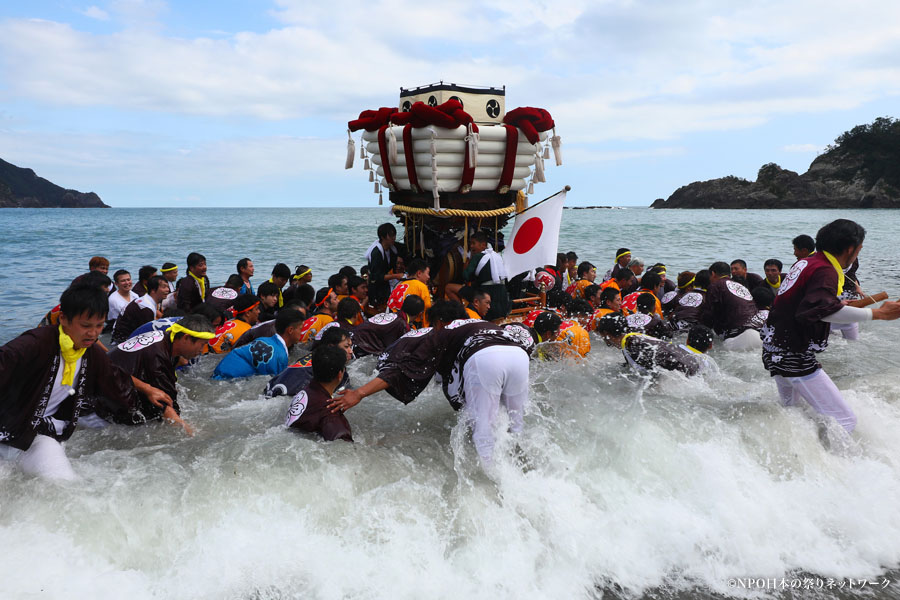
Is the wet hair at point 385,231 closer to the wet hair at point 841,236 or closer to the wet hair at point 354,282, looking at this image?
the wet hair at point 354,282

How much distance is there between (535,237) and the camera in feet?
23.7

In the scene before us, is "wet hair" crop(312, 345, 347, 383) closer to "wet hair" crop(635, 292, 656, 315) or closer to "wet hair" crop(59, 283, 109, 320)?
"wet hair" crop(59, 283, 109, 320)

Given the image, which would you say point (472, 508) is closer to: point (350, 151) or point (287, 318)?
point (287, 318)

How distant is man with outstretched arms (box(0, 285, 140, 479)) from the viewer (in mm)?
3012

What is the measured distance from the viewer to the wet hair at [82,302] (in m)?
2.97

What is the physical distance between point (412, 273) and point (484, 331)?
2.88m

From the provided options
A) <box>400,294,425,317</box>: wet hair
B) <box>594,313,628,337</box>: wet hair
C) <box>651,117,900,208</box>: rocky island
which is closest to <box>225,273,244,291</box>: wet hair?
<box>400,294,425,317</box>: wet hair

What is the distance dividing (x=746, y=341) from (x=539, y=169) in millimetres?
3341

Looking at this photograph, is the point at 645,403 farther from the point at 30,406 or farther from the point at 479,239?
the point at 30,406

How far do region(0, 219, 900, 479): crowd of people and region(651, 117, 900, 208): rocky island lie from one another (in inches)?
2395

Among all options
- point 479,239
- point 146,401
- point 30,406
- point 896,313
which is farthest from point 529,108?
point 30,406

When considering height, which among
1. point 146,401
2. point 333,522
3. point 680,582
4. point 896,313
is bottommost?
point 680,582

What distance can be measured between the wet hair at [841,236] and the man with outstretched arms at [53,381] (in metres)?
4.50

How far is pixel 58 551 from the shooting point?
3059 mm
